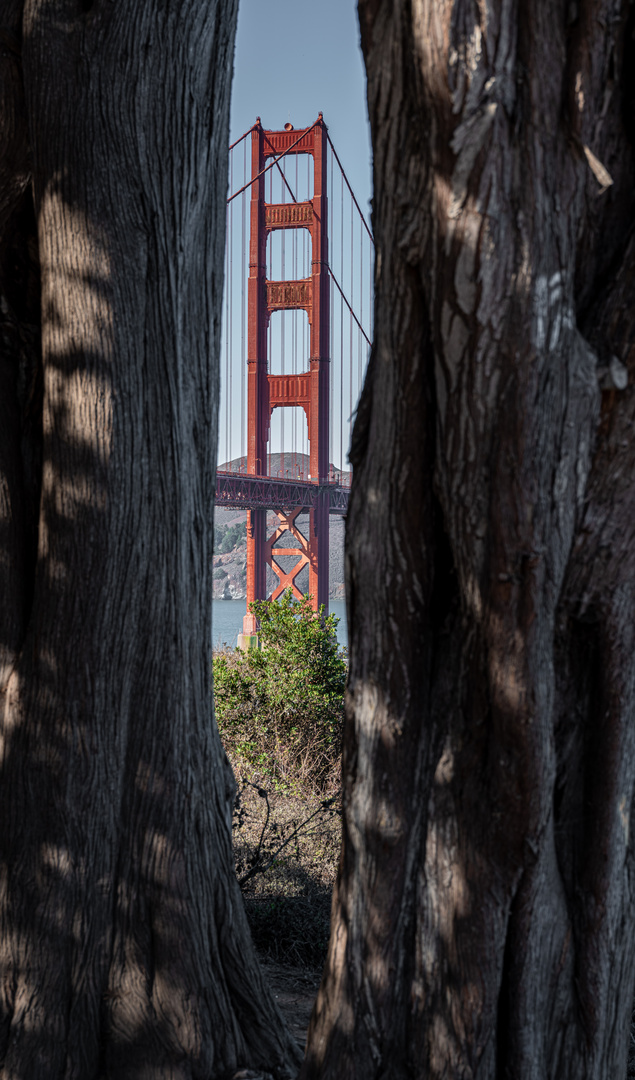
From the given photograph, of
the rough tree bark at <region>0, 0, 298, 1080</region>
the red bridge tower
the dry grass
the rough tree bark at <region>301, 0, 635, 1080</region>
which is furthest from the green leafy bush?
the red bridge tower

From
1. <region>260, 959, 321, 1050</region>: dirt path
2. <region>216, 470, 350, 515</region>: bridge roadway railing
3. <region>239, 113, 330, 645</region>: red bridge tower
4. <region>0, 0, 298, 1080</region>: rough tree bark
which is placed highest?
<region>239, 113, 330, 645</region>: red bridge tower

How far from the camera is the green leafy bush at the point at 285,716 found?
4895mm

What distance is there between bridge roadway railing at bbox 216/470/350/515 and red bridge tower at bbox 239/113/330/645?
0.15 meters

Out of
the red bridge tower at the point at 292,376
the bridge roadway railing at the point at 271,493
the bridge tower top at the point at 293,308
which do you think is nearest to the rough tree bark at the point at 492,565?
the bridge roadway railing at the point at 271,493

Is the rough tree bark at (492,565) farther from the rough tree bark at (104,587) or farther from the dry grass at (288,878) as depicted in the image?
the dry grass at (288,878)

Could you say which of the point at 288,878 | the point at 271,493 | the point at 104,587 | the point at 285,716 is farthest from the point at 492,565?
the point at 271,493

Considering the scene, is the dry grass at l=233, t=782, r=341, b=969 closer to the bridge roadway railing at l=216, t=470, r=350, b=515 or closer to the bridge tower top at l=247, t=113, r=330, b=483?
the bridge roadway railing at l=216, t=470, r=350, b=515

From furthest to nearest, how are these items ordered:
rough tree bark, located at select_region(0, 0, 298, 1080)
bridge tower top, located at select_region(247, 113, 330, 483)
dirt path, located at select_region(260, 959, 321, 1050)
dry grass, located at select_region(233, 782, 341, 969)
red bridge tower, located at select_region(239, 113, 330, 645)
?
bridge tower top, located at select_region(247, 113, 330, 483) < red bridge tower, located at select_region(239, 113, 330, 645) < dry grass, located at select_region(233, 782, 341, 969) < dirt path, located at select_region(260, 959, 321, 1050) < rough tree bark, located at select_region(0, 0, 298, 1080)

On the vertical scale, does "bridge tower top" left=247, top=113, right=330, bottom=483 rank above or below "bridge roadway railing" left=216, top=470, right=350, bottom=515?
above

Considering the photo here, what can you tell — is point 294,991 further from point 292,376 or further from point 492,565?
point 292,376

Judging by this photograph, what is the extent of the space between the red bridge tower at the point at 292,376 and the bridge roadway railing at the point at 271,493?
15 centimetres

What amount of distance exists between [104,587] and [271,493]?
16.6 metres

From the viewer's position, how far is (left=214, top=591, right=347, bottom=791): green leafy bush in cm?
489

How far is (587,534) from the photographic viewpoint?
119cm
